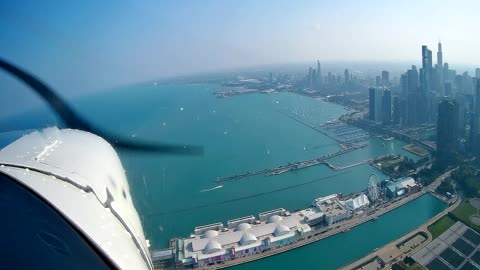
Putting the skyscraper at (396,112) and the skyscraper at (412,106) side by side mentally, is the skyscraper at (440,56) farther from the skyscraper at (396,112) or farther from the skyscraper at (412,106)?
the skyscraper at (396,112)

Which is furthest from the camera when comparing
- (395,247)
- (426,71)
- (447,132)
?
(426,71)

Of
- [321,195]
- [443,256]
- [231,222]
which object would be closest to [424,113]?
[321,195]

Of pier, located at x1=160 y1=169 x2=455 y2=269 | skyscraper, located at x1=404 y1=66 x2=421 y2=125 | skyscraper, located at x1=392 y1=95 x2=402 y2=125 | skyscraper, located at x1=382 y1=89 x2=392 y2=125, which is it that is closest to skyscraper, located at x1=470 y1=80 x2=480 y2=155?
skyscraper, located at x1=404 y1=66 x2=421 y2=125

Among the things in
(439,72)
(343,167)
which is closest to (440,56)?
(439,72)

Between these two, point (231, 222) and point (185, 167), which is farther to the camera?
point (185, 167)

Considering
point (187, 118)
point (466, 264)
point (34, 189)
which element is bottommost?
point (466, 264)

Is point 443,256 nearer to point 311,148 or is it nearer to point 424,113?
point 311,148

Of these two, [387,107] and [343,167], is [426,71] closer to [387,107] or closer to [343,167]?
[387,107]
